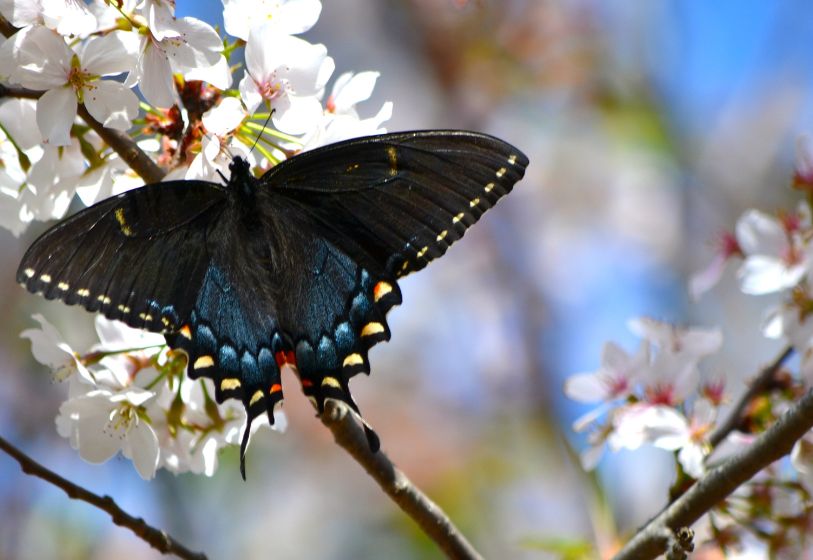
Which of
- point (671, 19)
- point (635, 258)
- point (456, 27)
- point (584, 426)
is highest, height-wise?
point (456, 27)

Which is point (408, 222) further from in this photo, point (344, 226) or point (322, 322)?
point (322, 322)

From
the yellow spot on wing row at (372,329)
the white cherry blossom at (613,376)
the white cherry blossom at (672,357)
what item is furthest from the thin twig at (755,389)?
the yellow spot on wing row at (372,329)

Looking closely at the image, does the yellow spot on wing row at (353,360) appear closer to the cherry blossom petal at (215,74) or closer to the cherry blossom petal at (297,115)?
the cherry blossom petal at (297,115)

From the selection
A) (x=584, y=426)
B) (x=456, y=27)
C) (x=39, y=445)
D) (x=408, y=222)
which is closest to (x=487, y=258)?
(x=456, y=27)

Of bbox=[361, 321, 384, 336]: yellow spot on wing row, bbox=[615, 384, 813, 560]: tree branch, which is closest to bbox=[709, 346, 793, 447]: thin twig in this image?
bbox=[615, 384, 813, 560]: tree branch

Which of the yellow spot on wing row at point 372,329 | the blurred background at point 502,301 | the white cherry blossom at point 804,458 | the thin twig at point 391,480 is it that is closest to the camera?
the thin twig at point 391,480

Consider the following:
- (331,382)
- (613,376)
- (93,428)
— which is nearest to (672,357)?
(613,376)
